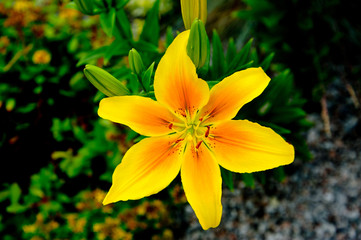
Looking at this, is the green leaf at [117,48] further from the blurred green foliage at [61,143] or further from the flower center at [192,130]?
the flower center at [192,130]

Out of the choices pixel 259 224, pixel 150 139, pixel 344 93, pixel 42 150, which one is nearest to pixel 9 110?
pixel 42 150

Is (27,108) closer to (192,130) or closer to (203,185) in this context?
(192,130)

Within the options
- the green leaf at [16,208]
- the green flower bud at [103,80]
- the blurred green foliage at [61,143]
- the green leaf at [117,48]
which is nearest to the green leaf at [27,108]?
the blurred green foliage at [61,143]

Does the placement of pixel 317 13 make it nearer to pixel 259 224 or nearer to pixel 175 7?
pixel 175 7

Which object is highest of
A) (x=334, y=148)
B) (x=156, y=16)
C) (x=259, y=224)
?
(x=156, y=16)

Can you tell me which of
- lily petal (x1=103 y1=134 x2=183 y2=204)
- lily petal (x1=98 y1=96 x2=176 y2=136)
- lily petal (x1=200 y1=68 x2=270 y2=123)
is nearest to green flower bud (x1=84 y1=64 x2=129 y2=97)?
lily petal (x1=98 y1=96 x2=176 y2=136)

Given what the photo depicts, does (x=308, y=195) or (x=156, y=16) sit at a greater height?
(x=156, y=16)
